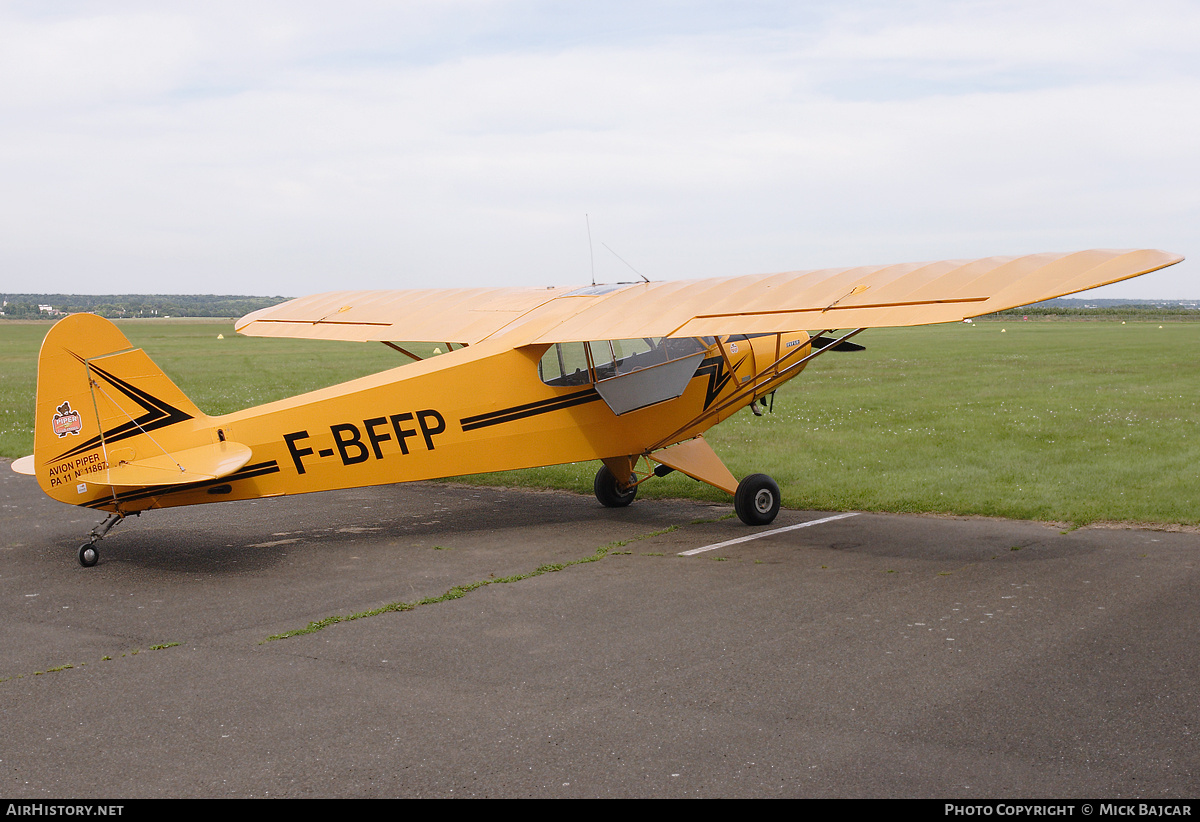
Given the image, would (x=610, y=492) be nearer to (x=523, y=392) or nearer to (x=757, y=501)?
(x=757, y=501)

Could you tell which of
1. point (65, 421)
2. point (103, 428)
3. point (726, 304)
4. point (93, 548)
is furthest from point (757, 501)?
point (65, 421)

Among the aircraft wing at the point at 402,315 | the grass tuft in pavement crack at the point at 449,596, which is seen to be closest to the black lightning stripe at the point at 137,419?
the grass tuft in pavement crack at the point at 449,596

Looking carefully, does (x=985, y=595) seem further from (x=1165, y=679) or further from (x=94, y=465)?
(x=94, y=465)

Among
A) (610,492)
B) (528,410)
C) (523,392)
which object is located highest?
(523,392)

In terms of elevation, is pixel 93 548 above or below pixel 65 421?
below

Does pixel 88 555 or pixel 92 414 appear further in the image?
pixel 88 555

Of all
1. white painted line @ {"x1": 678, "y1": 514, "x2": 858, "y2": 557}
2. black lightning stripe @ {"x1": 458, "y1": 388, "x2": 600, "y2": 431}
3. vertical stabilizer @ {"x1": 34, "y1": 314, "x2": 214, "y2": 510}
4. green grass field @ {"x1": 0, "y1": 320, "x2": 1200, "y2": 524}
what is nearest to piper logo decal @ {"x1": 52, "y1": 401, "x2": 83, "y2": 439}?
vertical stabilizer @ {"x1": 34, "y1": 314, "x2": 214, "y2": 510}

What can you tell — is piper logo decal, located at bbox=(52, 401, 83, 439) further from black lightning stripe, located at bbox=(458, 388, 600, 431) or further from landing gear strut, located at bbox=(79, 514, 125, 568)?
black lightning stripe, located at bbox=(458, 388, 600, 431)

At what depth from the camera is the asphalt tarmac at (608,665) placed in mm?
4465

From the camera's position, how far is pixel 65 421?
26.2 ft

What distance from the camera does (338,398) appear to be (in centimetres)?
886

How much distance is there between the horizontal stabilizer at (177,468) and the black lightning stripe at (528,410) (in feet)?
7.04

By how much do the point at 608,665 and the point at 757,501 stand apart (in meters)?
4.51

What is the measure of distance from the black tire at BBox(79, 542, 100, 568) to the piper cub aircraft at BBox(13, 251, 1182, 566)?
1 centimetres
